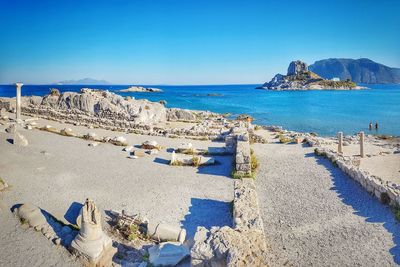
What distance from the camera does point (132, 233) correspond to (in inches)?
338

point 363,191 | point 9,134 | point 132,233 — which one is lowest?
point 132,233

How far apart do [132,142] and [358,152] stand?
14343 millimetres

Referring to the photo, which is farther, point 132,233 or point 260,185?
point 260,185

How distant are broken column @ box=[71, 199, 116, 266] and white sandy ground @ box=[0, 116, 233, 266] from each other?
1.40 feet

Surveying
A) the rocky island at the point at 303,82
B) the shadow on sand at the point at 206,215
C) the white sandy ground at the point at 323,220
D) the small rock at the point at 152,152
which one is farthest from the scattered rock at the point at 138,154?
the rocky island at the point at 303,82

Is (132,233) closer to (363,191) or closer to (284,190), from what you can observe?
(284,190)

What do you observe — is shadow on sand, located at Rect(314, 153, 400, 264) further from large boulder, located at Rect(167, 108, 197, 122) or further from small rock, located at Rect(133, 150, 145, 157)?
large boulder, located at Rect(167, 108, 197, 122)

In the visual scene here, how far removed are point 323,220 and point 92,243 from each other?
6287 mm

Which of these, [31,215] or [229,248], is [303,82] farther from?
[229,248]

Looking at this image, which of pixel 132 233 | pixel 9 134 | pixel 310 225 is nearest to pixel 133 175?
pixel 132 233

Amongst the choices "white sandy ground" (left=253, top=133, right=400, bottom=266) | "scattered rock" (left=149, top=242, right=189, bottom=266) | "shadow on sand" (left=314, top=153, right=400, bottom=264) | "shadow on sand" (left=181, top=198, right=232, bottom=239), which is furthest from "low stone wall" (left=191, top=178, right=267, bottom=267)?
"shadow on sand" (left=314, top=153, right=400, bottom=264)

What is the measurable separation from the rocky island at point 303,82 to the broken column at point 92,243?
14784cm

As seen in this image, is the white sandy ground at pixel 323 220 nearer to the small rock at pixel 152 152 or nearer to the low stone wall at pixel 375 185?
the low stone wall at pixel 375 185

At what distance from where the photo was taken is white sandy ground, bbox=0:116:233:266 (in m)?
8.36
